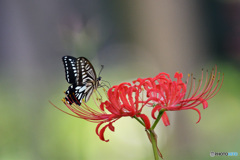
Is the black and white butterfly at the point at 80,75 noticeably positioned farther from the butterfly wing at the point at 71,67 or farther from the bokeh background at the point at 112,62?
the bokeh background at the point at 112,62

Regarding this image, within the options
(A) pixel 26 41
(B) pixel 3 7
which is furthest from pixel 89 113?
(B) pixel 3 7

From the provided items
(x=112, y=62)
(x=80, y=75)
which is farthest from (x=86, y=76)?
(x=112, y=62)

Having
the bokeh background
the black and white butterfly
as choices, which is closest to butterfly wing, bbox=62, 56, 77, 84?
the black and white butterfly

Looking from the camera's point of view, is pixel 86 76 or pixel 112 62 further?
pixel 112 62

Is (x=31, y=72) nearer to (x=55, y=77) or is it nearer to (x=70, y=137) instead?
(x=55, y=77)

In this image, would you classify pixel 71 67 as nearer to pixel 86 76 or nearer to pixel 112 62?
pixel 86 76

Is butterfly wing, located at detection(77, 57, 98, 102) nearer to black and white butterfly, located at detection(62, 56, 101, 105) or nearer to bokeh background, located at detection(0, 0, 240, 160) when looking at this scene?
black and white butterfly, located at detection(62, 56, 101, 105)
